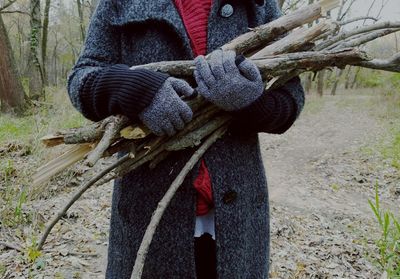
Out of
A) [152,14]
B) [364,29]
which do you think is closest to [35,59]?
[152,14]

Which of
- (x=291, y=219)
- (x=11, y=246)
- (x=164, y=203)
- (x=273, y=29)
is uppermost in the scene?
(x=273, y=29)

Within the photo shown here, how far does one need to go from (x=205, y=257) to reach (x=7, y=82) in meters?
Answer: 9.24

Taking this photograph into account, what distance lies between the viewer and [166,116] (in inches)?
43.8

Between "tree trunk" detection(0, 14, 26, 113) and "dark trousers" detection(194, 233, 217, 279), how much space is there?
9.03m

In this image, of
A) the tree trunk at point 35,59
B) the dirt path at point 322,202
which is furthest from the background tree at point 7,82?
the dirt path at point 322,202

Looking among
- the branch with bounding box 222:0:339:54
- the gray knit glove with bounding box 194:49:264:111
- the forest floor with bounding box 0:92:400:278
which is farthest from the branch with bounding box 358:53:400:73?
the forest floor with bounding box 0:92:400:278

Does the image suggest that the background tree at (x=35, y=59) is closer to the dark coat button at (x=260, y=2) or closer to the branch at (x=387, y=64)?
the dark coat button at (x=260, y=2)

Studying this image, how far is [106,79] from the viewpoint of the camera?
1179 millimetres

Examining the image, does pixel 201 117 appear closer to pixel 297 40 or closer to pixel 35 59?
pixel 297 40

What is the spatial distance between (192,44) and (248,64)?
29 centimetres

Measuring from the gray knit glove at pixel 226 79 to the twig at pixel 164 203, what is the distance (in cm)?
18

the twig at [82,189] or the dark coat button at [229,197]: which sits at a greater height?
the twig at [82,189]

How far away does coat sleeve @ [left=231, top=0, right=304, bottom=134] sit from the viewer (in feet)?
4.18

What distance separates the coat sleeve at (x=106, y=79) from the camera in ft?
3.69
